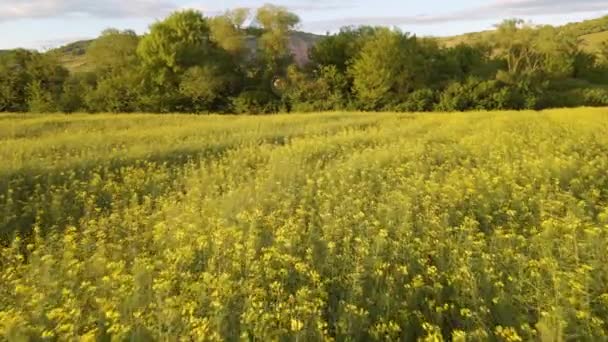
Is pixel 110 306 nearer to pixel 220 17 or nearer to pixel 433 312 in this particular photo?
pixel 433 312

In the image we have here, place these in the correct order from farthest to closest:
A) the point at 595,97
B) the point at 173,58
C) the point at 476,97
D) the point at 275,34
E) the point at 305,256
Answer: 1. the point at 275,34
2. the point at 595,97
3. the point at 173,58
4. the point at 476,97
5. the point at 305,256

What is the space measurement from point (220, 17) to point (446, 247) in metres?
44.8

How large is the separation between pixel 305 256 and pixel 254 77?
122 feet

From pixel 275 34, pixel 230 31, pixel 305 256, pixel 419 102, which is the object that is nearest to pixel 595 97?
→ pixel 419 102

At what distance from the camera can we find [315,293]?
4.05 m

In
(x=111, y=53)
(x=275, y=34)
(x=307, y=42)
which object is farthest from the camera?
(x=307, y=42)

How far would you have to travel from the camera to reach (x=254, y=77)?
40.9 metres

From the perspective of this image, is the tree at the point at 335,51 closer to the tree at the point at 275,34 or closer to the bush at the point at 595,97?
the tree at the point at 275,34

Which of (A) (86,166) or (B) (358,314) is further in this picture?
(A) (86,166)

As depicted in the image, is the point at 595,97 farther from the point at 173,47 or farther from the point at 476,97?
the point at 173,47

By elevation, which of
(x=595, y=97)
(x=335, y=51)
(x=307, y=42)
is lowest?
(x=595, y=97)

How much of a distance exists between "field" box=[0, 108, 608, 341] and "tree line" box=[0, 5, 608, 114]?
28.0 meters

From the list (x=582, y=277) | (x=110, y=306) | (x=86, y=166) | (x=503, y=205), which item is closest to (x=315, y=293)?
(x=110, y=306)

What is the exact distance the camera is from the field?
3.52 metres
